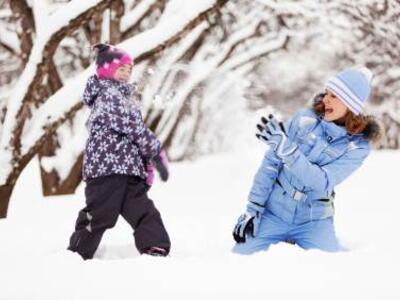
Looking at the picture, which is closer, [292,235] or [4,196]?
[292,235]

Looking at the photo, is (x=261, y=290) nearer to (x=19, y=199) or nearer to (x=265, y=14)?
(x=19, y=199)

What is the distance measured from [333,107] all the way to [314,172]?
0.47 meters

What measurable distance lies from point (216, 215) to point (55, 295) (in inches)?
171

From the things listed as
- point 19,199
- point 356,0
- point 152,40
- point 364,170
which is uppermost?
point 356,0

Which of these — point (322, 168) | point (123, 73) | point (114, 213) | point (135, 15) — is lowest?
point (114, 213)

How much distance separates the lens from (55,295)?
9.77ft

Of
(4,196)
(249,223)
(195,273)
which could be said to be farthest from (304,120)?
(4,196)

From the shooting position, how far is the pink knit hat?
4.32 m

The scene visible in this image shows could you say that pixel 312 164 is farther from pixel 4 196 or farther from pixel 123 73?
pixel 4 196

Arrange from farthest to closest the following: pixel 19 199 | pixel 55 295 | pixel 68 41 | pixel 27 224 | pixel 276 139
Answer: pixel 68 41, pixel 19 199, pixel 27 224, pixel 276 139, pixel 55 295

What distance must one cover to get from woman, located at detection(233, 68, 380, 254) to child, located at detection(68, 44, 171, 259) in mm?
654

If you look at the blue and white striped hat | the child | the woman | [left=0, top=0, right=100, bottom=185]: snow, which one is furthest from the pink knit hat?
[left=0, top=0, right=100, bottom=185]: snow

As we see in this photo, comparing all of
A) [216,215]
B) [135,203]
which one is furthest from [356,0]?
[135,203]

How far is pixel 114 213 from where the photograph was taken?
13.9 ft
